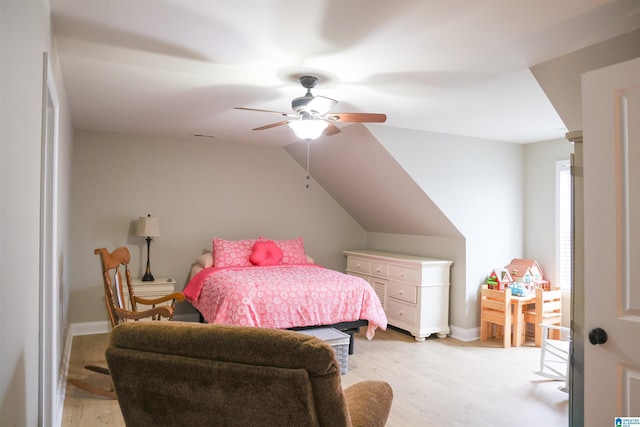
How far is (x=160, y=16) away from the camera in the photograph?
7.48 ft

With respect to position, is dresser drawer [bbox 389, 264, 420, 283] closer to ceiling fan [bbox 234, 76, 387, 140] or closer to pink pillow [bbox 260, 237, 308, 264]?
pink pillow [bbox 260, 237, 308, 264]

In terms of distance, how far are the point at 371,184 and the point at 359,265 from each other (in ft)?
4.16

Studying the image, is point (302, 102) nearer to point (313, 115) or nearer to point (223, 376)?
point (313, 115)

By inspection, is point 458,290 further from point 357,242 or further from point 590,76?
point 590,76

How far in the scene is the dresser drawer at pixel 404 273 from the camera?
17.3ft

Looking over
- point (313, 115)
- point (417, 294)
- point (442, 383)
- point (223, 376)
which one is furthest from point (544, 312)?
point (223, 376)

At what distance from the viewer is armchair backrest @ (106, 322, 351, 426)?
1.31 meters

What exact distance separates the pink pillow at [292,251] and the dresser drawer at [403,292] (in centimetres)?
115

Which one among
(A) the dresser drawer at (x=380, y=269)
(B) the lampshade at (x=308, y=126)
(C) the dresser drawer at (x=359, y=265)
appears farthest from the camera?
(C) the dresser drawer at (x=359, y=265)

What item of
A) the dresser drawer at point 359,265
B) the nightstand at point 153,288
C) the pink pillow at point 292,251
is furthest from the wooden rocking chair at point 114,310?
the dresser drawer at point 359,265

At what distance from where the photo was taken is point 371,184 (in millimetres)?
5617

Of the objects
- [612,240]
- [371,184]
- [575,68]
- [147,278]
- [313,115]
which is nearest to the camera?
[612,240]

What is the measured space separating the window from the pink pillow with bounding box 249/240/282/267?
132 inches

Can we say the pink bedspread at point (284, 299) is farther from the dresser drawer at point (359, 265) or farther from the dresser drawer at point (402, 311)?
the dresser drawer at point (359, 265)
